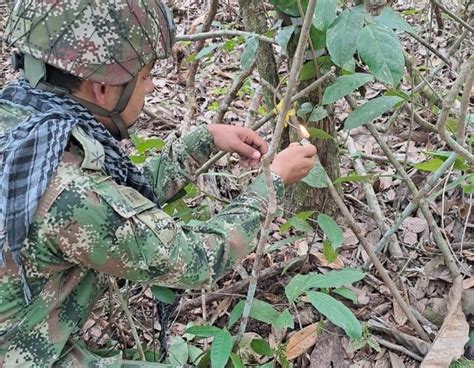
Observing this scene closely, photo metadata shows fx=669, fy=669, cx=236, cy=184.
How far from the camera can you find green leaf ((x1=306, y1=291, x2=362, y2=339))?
1737 millimetres

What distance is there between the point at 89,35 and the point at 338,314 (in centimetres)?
94

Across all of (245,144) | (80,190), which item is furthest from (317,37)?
(80,190)

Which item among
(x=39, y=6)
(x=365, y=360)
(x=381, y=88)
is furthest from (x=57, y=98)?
(x=381, y=88)

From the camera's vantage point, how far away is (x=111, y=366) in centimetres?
179

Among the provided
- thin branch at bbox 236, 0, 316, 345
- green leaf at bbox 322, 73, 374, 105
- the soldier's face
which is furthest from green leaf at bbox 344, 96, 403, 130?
the soldier's face

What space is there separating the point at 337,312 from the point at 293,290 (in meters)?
0.14

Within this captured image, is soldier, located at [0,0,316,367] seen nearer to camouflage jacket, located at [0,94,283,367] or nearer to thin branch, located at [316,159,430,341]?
camouflage jacket, located at [0,94,283,367]

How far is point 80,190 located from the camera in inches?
56.5

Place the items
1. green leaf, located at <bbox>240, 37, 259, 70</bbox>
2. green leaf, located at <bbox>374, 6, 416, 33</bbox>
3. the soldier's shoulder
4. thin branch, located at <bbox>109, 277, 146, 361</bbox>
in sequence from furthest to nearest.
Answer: green leaf, located at <bbox>240, 37, 259, 70</bbox>, thin branch, located at <bbox>109, 277, 146, 361</bbox>, green leaf, located at <bbox>374, 6, 416, 33</bbox>, the soldier's shoulder

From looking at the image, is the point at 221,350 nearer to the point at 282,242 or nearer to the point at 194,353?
the point at 194,353

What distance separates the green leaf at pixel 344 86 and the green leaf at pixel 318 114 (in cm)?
14

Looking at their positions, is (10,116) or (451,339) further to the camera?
(451,339)

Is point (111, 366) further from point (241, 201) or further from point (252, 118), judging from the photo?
point (252, 118)

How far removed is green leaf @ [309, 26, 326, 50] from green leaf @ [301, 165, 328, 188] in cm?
36
